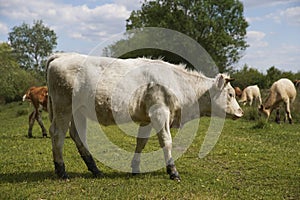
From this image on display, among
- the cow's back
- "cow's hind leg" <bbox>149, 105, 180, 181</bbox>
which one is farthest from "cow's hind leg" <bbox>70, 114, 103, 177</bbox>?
the cow's back

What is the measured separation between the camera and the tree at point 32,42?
243ft

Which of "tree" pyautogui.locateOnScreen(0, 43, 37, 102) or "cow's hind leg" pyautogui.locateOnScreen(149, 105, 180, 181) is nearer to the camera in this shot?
"cow's hind leg" pyautogui.locateOnScreen(149, 105, 180, 181)

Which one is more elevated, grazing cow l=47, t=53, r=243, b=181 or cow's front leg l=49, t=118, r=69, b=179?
grazing cow l=47, t=53, r=243, b=181

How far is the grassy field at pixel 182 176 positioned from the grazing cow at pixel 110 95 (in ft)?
1.61

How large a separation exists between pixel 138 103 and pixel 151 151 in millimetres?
3137

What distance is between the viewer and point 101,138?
12.5 meters

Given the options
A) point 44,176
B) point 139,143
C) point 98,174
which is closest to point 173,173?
point 139,143

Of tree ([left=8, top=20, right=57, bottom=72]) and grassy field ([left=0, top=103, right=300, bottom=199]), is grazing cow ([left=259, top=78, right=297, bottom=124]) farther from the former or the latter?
→ tree ([left=8, top=20, right=57, bottom=72])

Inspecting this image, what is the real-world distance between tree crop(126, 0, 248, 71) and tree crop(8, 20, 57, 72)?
37.0m

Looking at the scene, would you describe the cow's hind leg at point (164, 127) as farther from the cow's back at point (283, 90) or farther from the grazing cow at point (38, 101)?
the cow's back at point (283, 90)

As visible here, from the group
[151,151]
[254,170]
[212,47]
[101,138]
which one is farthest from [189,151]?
[212,47]

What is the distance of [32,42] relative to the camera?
7488 centimetres

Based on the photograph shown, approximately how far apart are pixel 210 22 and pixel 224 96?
114 feet

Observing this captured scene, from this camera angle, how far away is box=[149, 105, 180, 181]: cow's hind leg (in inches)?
282
